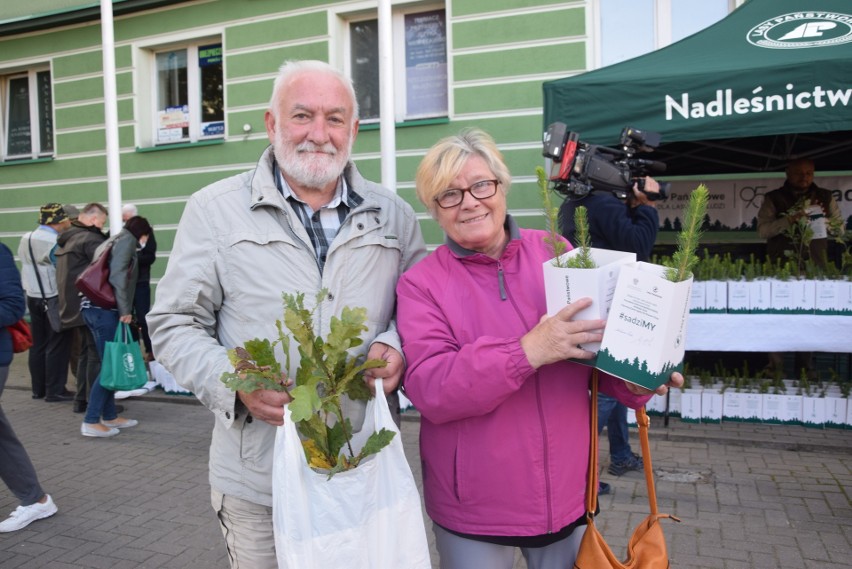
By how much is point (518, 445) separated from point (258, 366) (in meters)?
0.72

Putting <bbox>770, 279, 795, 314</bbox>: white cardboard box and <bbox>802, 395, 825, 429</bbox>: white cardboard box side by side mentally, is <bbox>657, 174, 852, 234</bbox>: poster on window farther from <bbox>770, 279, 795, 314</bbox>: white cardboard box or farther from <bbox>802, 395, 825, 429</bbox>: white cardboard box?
<bbox>802, 395, 825, 429</bbox>: white cardboard box

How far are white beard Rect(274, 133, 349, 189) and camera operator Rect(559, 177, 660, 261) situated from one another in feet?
7.00

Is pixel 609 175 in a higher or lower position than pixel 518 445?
higher

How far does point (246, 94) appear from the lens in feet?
28.6

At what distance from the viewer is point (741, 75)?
471cm

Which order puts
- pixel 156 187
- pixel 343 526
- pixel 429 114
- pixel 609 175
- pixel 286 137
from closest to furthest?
pixel 343 526
pixel 286 137
pixel 609 175
pixel 429 114
pixel 156 187

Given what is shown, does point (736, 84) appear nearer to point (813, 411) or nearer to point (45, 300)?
point (813, 411)

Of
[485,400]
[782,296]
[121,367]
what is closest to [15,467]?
[121,367]

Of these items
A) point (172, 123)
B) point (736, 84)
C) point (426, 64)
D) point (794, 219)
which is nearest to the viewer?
point (736, 84)

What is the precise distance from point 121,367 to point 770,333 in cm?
504

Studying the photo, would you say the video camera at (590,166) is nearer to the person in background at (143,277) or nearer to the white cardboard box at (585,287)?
the white cardboard box at (585,287)

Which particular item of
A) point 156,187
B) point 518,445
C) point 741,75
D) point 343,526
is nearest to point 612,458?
point 741,75

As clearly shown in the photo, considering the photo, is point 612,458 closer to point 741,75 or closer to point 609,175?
point 609,175

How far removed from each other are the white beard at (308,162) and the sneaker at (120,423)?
4761mm
